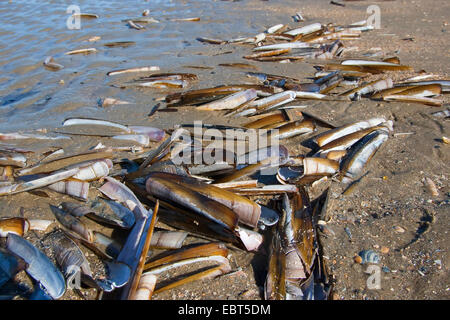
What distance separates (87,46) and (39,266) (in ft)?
18.5

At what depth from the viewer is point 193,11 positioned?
897 centimetres

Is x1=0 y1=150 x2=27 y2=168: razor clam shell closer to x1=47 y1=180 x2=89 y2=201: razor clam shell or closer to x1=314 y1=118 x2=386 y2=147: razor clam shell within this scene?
x1=47 y1=180 x2=89 y2=201: razor clam shell

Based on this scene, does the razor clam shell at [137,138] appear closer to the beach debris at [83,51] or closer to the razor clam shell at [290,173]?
the razor clam shell at [290,173]

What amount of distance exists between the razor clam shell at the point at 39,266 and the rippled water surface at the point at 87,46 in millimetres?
2004

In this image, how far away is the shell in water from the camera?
85.2 inches

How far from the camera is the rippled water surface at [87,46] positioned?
14.7 ft

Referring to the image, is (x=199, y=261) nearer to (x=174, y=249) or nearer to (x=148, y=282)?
(x=174, y=249)

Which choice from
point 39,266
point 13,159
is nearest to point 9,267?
point 39,266

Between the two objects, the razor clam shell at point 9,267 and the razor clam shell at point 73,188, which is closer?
the razor clam shell at point 9,267

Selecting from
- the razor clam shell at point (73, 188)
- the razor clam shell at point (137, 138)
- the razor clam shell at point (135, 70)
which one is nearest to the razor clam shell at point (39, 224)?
the razor clam shell at point (73, 188)

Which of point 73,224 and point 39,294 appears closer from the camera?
point 39,294

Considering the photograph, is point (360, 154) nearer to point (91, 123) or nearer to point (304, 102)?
point (304, 102)

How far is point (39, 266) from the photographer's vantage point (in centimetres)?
209

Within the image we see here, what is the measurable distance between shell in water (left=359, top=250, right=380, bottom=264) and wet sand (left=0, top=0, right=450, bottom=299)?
4cm
